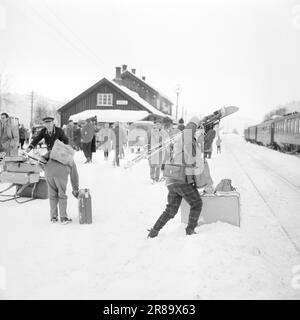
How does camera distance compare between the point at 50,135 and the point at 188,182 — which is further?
the point at 50,135

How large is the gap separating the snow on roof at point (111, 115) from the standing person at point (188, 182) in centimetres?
3473

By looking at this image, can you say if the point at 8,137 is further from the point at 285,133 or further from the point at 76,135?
the point at 285,133

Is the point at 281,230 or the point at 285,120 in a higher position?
the point at 285,120

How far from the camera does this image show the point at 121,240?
564cm

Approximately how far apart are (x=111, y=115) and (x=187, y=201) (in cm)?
3685

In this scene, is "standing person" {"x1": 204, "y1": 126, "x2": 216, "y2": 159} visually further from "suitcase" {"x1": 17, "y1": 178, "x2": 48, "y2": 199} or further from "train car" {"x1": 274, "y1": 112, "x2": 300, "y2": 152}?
"train car" {"x1": 274, "y1": 112, "x2": 300, "y2": 152}

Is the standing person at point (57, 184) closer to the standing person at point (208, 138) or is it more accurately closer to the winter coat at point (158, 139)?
the standing person at point (208, 138)

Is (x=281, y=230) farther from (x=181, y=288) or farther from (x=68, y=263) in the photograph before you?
(x=68, y=263)

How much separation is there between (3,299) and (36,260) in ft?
3.42

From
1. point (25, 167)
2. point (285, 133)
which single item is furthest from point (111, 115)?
point (25, 167)

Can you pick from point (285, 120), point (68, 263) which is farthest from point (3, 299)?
point (285, 120)

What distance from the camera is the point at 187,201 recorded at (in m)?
5.29

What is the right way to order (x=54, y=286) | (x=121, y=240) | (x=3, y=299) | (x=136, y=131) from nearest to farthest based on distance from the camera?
(x=3, y=299) < (x=54, y=286) < (x=121, y=240) < (x=136, y=131)

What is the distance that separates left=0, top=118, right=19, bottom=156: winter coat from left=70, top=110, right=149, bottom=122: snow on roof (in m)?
27.7
